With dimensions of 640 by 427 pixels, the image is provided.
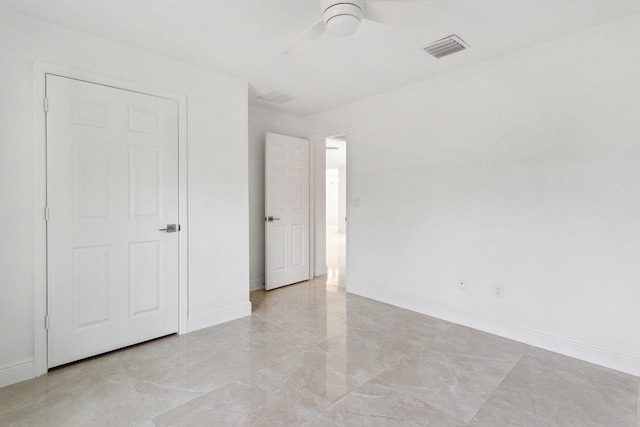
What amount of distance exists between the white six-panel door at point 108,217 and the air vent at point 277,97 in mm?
1256

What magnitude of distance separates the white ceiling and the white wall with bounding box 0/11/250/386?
138 millimetres

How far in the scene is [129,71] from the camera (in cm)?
256

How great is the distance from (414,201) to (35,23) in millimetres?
3436

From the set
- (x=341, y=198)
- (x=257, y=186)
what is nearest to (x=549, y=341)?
(x=257, y=186)

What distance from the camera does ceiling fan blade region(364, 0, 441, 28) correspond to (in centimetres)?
154

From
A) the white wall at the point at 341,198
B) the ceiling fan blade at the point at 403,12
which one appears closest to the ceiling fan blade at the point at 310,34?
the ceiling fan blade at the point at 403,12

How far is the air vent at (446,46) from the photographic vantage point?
2471 millimetres

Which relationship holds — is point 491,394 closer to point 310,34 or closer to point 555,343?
point 555,343

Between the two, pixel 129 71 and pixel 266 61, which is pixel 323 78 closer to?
pixel 266 61

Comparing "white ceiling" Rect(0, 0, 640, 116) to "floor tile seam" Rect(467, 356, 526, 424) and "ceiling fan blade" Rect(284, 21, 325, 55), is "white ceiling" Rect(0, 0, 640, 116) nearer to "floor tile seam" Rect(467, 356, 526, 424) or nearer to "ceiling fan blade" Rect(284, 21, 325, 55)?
"ceiling fan blade" Rect(284, 21, 325, 55)

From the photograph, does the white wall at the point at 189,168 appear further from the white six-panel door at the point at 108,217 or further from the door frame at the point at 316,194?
the door frame at the point at 316,194

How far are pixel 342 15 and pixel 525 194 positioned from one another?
2.07m

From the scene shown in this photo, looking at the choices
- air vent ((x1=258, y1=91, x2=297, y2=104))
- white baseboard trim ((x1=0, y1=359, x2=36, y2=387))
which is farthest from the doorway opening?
white baseboard trim ((x1=0, y1=359, x2=36, y2=387))

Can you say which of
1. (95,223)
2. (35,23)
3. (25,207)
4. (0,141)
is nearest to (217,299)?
(95,223)
